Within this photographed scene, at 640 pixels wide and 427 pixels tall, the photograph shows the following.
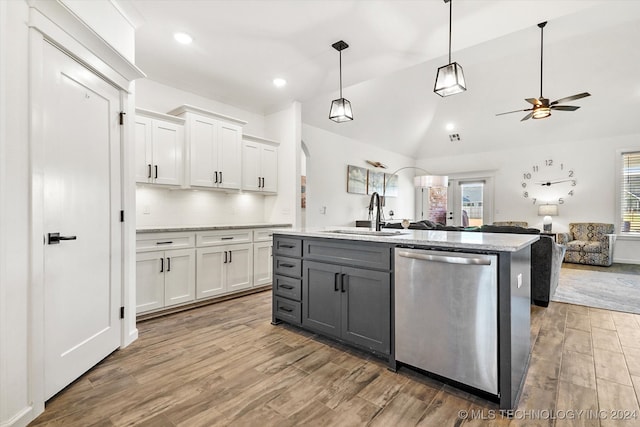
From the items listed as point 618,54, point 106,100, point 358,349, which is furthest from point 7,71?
point 618,54

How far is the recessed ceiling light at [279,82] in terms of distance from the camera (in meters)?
3.91

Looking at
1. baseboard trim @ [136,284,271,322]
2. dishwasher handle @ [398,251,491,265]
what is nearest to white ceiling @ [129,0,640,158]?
dishwasher handle @ [398,251,491,265]

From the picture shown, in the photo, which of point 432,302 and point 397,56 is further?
point 397,56

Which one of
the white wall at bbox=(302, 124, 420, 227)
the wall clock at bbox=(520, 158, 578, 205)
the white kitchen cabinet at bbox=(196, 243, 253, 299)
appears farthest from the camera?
the wall clock at bbox=(520, 158, 578, 205)

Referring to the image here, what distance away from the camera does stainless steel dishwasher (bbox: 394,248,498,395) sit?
1.70m

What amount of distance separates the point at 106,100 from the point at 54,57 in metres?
0.50

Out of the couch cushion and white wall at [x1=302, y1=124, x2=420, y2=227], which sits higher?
white wall at [x1=302, y1=124, x2=420, y2=227]

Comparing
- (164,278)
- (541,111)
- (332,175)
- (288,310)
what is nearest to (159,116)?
(164,278)

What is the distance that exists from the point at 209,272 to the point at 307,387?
7.05ft

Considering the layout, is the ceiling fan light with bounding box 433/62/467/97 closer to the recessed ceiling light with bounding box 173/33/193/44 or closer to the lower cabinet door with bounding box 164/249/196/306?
the recessed ceiling light with bounding box 173/33/193/44

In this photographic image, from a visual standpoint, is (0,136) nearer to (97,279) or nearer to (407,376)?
(97,279)

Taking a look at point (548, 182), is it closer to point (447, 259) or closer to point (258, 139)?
point (258, 139)

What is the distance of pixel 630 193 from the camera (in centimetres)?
667

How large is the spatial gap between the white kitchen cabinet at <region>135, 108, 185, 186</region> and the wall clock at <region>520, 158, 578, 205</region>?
827 cm
